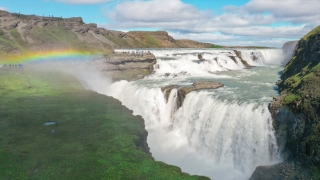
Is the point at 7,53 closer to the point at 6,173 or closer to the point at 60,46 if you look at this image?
the point at 60,46

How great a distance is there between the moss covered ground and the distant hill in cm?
2849

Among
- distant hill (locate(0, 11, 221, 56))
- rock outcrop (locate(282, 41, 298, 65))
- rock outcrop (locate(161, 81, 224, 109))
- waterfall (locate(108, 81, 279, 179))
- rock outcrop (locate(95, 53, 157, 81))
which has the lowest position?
waterfall (locate(108, 81, 279, 179))

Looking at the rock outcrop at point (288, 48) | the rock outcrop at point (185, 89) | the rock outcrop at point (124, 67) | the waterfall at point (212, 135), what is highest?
the rock outcrop at point (288, 48)

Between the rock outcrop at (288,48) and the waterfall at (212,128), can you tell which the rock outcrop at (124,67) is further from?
the rock outcrop at (288,48)

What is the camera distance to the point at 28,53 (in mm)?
63625

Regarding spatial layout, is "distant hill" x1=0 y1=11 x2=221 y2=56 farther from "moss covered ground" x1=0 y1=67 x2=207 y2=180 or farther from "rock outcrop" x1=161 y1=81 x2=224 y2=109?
"moss covered ground" x1=0 y1=67 x2=207 y2=180

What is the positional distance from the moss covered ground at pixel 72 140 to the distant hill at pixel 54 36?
28.5m

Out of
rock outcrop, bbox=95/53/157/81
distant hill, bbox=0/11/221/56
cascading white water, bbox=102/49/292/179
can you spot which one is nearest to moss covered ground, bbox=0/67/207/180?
cascading white water, bbox=102/49/292/179

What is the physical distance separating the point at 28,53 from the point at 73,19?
1911 inches

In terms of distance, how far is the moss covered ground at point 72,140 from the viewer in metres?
11.9

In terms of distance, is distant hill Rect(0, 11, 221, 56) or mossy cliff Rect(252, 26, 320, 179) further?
distant hill Rect(0, 11, 221, 56)

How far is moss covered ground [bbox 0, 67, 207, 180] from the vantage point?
11.9 meters

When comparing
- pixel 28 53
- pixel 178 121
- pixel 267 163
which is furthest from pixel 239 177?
pixel 28 53

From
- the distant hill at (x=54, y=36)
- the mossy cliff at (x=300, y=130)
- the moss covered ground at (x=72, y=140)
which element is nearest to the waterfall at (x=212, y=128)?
the mossy cliff at (x=300, y=130)
